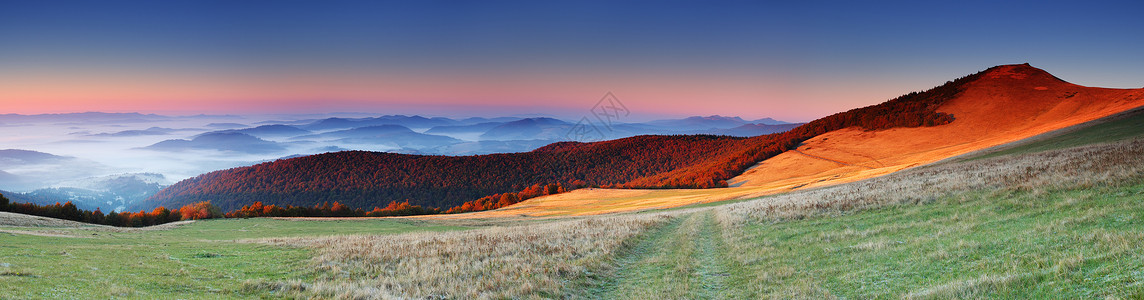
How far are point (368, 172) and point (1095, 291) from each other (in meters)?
198

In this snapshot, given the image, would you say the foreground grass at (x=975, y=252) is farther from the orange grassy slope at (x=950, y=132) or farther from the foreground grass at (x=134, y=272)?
the orange grassy slope at (x=950, y=132)

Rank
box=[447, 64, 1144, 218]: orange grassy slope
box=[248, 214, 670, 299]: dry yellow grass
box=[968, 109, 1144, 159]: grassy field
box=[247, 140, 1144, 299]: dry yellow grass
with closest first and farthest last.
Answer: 1. box=[247, 140, 1144, 299]: dry yellow grass
2. box=[248, 214, 670, 299]: dry yellow grass
3. box=[968, 109, 1144, 159]: grassy field
4. box=[447, 64, 1144, 218]: orange grassy slope

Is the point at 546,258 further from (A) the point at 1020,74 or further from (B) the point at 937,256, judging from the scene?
(A) the point at 1020,74

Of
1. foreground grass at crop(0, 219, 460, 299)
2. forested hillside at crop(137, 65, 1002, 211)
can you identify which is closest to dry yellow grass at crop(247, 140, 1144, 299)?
foreground grass at crop(0, 219, 460, 299)

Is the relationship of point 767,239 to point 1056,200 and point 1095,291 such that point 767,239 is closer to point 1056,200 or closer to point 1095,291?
point 1056,200

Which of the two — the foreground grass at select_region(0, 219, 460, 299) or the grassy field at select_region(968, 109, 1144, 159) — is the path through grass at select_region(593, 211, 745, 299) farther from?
the grassy field at select_region(968, 109, 1144, 159)

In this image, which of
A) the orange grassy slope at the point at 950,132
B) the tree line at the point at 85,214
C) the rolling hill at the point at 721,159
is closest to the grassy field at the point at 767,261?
the rolling hill at the point at 721,159

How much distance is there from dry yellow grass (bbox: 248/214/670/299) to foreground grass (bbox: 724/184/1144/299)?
180 inches

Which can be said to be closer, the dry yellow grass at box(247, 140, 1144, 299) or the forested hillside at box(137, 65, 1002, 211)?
the dry yellow grass at box(247, 140, 1144, 299)

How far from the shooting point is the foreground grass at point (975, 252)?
20.3 feet

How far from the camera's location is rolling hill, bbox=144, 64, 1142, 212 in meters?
89.5

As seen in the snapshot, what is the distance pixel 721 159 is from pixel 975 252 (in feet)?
446

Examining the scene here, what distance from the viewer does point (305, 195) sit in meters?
168

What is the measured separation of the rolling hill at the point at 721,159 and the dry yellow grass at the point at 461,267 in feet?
126
